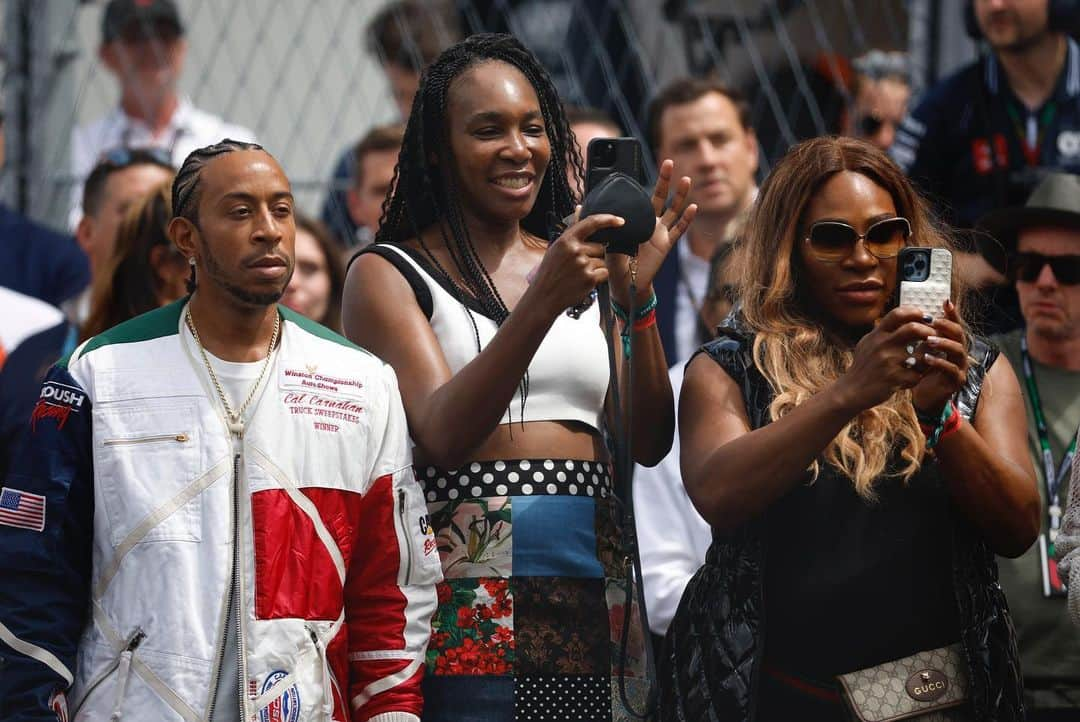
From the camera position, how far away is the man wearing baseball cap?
229 inches

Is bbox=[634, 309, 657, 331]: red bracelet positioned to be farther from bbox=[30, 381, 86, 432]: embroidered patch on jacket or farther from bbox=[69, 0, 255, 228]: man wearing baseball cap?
bbox=[69, 0, 255, 228]: man wearing baseball cap

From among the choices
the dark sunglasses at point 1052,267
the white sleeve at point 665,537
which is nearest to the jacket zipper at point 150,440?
the white sleeve at point 665,537

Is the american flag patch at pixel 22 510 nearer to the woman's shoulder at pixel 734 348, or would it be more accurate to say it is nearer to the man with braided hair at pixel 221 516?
the man with braided hair at pixel 221 516

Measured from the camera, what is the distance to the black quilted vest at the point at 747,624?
2859 millimetres

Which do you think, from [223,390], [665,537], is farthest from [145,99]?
[223,390]

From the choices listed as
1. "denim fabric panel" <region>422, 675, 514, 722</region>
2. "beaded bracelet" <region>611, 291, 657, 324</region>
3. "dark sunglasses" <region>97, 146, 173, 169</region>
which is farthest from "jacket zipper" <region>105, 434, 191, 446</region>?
"dark sunglasses" <region>97, 146, 173, 169</region>

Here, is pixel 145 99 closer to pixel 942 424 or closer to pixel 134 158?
pixel 134 158

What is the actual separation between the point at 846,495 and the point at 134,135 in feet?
12.5

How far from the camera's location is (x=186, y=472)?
274cm

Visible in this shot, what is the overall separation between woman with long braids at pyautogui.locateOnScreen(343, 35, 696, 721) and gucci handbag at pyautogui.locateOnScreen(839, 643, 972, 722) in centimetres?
37

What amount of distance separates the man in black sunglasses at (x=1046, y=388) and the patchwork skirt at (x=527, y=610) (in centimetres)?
114

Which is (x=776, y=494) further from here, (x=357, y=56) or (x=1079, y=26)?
(x=357, y=56)

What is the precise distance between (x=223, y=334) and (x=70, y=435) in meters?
0.32

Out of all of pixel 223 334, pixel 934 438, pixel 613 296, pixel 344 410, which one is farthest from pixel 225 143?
pixel 934 438
